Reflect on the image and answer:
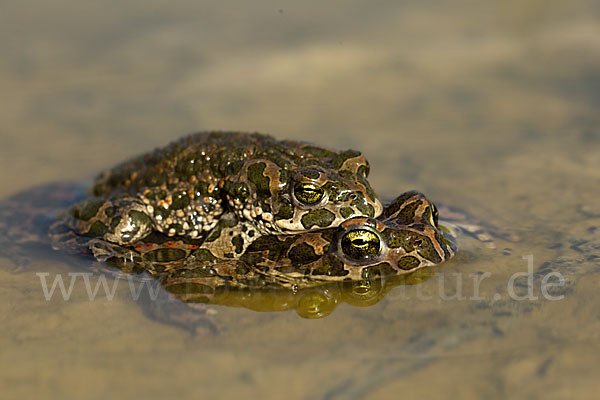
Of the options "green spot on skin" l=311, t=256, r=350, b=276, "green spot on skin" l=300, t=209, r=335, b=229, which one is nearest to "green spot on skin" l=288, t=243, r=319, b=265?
"green spot on skin" l=311, t=256, r=350, b=276

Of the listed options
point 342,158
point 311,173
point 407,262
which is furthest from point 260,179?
point 407,262

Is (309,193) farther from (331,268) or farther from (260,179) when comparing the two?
(331,268)

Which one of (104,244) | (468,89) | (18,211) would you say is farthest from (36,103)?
(468,89)

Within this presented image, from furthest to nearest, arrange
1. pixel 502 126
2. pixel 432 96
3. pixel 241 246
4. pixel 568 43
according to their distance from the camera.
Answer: pixel 568 43 < pixel 432 96 < pixel 502 126 < pixel 241 246

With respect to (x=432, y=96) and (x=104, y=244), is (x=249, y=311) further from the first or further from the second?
(x=432, y=96)

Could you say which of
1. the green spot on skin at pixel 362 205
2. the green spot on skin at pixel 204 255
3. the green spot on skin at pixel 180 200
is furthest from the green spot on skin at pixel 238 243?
the green spot on skin at pixel 362 205

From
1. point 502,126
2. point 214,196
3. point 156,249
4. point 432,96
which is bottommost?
point 156,249
